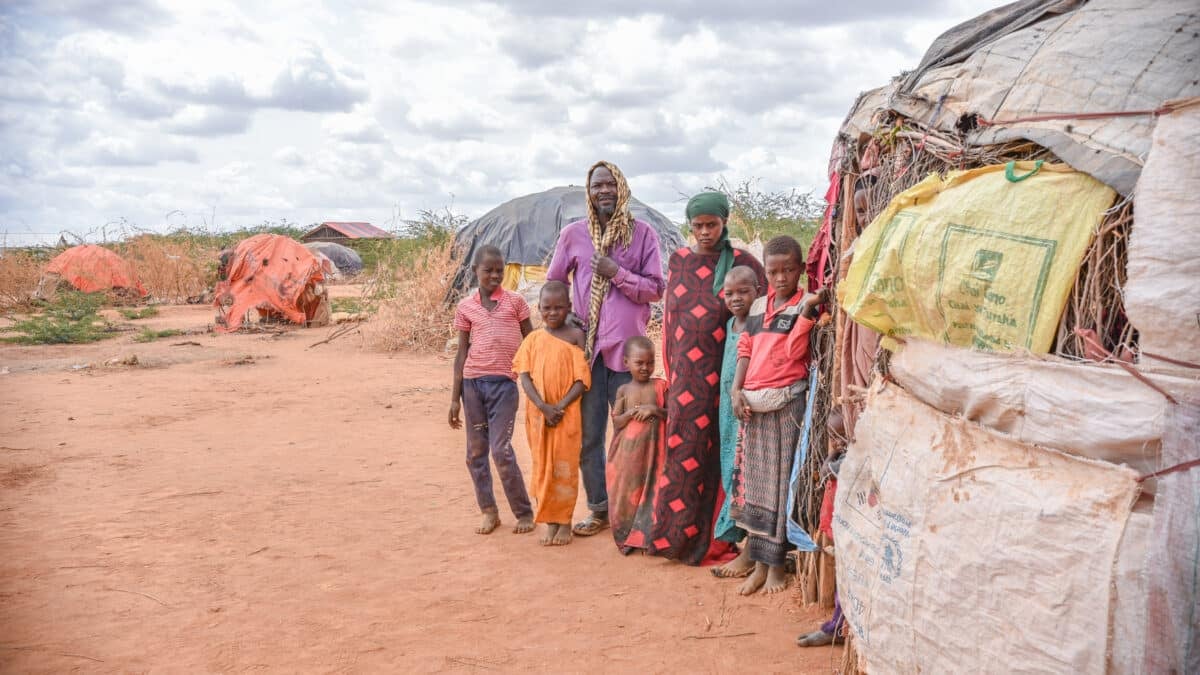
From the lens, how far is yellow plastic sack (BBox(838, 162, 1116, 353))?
1.98 meters

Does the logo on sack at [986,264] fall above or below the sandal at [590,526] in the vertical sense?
above

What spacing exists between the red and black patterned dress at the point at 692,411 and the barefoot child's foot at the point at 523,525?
82 centimetres

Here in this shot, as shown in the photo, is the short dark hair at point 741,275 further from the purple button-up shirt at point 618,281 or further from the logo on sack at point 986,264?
the logo on sack at point 986,264

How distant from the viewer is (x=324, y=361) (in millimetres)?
11680

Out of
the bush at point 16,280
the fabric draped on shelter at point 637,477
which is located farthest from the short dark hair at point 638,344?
the bush at point 16,280

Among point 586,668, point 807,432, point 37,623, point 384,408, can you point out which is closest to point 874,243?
point 807,432

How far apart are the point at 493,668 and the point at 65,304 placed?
16.2 m

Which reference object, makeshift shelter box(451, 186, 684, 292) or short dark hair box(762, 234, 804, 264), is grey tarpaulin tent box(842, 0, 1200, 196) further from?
makeshift shelter box(451, 186, 684, 292)

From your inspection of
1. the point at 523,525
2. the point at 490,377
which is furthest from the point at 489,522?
the point at 490,377

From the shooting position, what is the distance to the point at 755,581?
12.5ft

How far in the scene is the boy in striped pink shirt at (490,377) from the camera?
453 centimetres

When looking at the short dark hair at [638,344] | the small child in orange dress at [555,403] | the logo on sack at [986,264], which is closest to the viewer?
the logo on sack at [986,264]

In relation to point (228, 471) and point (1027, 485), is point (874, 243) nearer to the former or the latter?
point (1027, 485)

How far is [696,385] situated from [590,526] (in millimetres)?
1131
